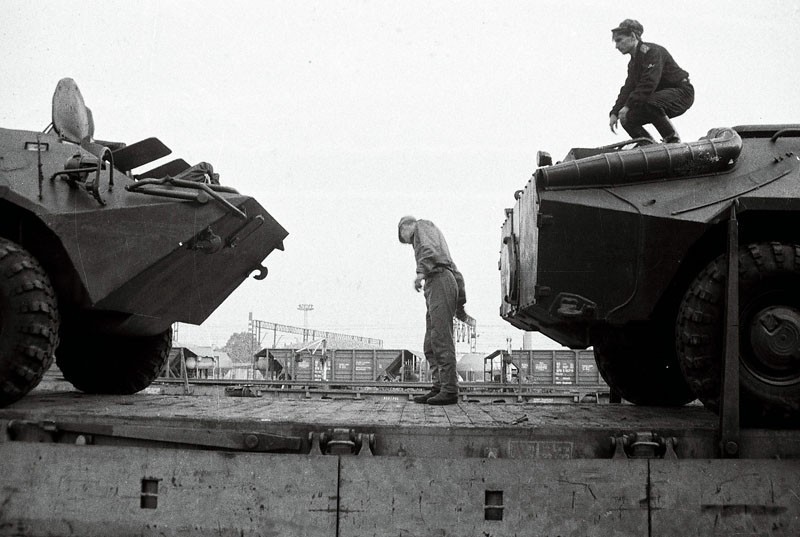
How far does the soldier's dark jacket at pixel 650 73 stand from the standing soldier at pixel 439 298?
5.34 ft

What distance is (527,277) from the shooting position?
181 inches

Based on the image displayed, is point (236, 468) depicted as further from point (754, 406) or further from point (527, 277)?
point (754, 406)

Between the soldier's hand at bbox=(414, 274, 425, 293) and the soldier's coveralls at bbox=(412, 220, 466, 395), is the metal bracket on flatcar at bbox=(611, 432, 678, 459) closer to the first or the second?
the soldier's coveralls at bbox=(412, 220, 466, 395)

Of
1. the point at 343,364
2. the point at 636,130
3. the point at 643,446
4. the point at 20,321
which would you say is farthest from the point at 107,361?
the point at 343,364

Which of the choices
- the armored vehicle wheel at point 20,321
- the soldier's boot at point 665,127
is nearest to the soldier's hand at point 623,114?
the soldier's boot at point 665,127

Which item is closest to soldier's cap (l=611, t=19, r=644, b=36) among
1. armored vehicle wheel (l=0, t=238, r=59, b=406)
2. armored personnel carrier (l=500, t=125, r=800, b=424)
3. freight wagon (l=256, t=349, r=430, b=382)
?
armored personnel carrier (l=500, t=125, r=800, b=424)

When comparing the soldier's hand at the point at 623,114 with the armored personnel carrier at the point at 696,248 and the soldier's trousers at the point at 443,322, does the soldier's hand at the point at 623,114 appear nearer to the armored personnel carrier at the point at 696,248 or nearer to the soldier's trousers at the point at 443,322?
the armored personnel carrier at the point at 696,248

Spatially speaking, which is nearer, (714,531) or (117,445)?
(714,531)

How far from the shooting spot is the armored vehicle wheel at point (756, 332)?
3896 mm

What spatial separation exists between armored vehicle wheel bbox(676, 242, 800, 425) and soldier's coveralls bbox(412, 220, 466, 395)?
178cm

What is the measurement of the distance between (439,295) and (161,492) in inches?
93.9

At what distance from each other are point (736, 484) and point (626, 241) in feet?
4.33

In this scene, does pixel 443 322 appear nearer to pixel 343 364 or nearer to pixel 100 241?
pixel 100 241

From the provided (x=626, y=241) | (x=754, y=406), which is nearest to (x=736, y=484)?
(x=754, y=406)
